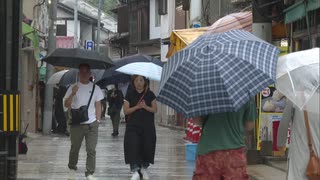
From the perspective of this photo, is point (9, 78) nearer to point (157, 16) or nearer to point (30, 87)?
point (30, 87)

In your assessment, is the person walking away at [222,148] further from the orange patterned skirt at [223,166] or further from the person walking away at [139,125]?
the person walking away at [139,125]

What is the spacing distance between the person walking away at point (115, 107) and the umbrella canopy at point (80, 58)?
10.5 metres

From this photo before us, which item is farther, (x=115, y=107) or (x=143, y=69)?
(x=115, y=107)

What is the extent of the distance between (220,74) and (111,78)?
651cm

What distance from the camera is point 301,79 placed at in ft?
17.2

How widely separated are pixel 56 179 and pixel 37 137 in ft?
31.9

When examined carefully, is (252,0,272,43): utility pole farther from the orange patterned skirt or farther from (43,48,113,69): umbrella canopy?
the orange patterned skirt

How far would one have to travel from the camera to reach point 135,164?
996 cm

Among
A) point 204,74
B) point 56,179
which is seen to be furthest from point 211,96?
point 56,179

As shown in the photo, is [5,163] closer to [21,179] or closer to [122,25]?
[21,179]

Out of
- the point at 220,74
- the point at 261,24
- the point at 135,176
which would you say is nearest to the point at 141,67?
the point at 135,176

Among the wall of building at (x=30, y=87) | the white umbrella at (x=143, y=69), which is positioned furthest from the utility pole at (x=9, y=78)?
the wall of building at (x=30, y=87)

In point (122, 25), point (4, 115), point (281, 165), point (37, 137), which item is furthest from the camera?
point (122, 25)

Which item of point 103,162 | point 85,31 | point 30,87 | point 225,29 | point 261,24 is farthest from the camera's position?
point 85,31
